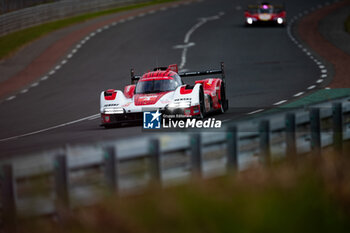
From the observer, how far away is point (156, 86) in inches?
712

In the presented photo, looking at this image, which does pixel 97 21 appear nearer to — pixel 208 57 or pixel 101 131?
pixel 208 57

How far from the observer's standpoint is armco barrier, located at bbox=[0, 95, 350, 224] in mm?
7895

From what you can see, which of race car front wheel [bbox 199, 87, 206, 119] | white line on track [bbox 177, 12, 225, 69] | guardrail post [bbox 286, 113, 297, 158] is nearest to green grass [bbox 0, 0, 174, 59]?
white line on track [bbox 177, 12, 225, 69]

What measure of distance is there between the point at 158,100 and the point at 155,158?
28.0 ft

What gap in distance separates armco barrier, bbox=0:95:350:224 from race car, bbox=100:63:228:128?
589 cm

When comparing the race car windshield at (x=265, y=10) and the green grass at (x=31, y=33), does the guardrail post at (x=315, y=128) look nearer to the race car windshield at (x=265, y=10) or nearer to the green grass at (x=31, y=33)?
the green grass at (x=31, y=33)

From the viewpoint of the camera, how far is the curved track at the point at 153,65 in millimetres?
18625

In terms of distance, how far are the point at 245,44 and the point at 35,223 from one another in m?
29.9

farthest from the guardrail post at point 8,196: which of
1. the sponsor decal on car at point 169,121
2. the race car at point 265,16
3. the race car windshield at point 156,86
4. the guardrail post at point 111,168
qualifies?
the race car at point 265,16

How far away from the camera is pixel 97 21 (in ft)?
152

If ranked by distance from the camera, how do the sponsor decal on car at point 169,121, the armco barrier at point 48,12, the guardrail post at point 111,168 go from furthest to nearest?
1. the armco barrier at point 48,12
2. the sponsor decal on car at point 169,121
3. the guardrail post at point 111,168

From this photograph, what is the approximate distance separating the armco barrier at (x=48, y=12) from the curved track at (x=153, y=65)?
4.42 meters

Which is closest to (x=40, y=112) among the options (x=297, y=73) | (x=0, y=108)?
(x=0, y=108)

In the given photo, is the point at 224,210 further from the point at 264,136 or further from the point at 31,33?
the point at 31,33
